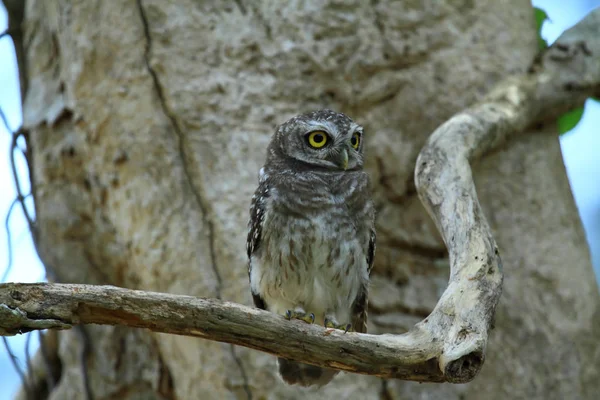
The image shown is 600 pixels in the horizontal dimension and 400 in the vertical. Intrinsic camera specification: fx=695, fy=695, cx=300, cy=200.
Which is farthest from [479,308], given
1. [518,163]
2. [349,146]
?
[518,163]

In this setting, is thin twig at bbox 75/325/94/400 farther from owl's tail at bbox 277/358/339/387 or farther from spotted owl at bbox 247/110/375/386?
owl's tail at bbox 277/358/339/387

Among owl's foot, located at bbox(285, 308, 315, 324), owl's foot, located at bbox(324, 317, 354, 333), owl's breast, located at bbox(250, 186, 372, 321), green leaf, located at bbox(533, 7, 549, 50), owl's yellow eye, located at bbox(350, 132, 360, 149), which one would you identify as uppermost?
green leaf, located at bbox(533, 7, 549, 50)

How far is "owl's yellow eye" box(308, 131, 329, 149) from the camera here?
3637 millimetres

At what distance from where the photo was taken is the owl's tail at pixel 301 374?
350 centimetres

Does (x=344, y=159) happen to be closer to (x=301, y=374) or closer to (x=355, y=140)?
(x=355, y=140)

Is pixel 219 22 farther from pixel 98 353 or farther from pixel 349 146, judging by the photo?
pixel 98 353

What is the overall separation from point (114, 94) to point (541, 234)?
2.81 meters

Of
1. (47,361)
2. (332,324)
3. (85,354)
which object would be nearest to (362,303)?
(332,324)

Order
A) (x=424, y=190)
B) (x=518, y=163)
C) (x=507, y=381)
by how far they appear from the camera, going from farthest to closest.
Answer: (x=518, y=163) < (x=507, y=381) < (x=424, y=190)

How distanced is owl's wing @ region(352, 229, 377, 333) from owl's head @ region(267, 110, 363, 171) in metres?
0.43

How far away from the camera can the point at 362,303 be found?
371cm

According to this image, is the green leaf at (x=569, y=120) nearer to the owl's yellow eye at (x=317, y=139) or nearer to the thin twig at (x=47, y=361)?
the owl's yellow eye at (x=317, y=139)

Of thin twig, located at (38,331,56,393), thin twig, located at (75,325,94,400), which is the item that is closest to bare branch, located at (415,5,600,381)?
thin twig, located at (75,325,94,400)

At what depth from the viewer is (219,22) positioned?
14.3ft
